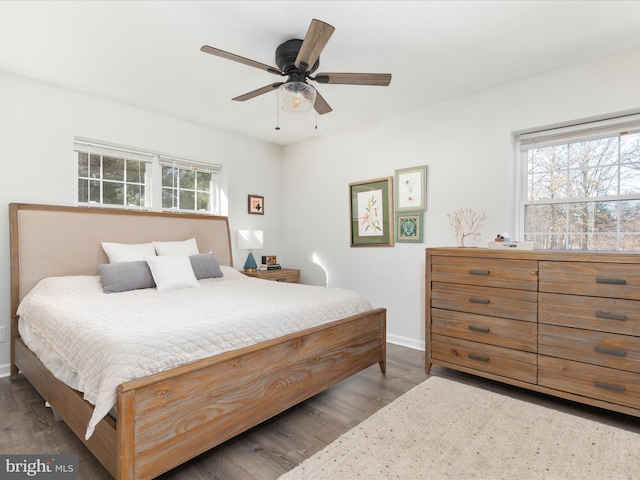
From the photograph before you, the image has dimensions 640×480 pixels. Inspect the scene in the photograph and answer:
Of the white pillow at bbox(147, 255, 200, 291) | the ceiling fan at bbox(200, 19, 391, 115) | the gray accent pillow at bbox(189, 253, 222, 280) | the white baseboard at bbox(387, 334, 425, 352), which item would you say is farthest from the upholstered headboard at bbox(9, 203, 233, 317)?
the white baseboard at bbox(387, 334, 425, 352)

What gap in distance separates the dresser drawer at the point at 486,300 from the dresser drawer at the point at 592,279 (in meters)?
0.16

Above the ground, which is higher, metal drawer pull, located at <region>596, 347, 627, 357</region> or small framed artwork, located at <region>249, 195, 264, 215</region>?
small framed artwork, located at <region>249, 195, 264, 215</region>

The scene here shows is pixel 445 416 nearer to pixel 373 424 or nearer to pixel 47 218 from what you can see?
pixel 373 424

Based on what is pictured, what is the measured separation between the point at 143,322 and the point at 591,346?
2640 millimetres

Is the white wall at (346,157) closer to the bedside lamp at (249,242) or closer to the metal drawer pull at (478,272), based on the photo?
the bedside lamp at (249,242)

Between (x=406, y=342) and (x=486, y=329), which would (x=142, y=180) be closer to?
(x=406, y=342)

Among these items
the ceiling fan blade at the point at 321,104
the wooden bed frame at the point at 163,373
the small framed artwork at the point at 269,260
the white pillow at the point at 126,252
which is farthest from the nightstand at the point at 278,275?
the ceiling fan blade at the point at 321,104

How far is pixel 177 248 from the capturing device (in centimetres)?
338

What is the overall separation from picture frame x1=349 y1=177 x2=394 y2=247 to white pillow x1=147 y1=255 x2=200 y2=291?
191 cm

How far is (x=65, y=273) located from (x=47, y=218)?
484 mm

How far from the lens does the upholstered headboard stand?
2744mm

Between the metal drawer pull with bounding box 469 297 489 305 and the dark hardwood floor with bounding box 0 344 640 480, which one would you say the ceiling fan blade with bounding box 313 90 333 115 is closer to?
the metal drawer pull with bounding box 469 297 489 305

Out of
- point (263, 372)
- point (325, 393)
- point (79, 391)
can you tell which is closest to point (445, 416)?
point (325, 393)

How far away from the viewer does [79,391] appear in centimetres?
164
